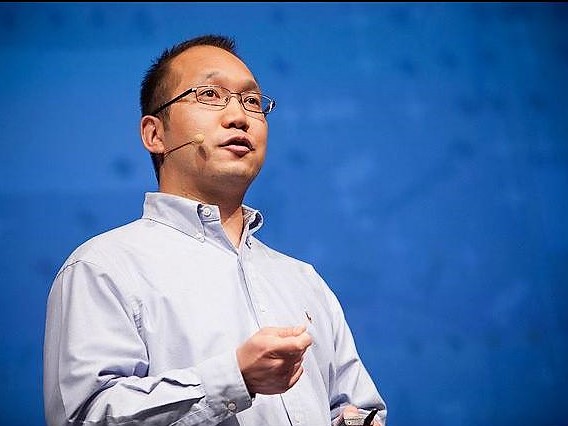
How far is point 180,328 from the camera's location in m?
1.08

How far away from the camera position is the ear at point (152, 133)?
1.35 meters

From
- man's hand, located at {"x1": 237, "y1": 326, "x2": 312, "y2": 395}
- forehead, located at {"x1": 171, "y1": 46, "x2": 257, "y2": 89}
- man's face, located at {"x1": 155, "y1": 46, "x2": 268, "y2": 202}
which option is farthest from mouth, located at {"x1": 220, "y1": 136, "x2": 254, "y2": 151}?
man's hand, located at {"x1": 237, "y1": 326, "x2": 312, "y2": 395}

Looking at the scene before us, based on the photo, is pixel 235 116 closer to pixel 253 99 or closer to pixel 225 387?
pixel 253 99

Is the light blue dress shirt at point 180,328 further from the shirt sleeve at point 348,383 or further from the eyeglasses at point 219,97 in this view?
the eyeglasses at point 219,97

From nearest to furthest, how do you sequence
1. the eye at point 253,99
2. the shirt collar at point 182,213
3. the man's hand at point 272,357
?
the man's hand at point 272,357
the shirt collar at point 182,213
the eye at point 253,99

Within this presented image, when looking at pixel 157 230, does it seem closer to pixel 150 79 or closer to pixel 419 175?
pixel 150 79

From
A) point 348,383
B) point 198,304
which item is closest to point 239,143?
point 198,304

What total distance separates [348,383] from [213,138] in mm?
446

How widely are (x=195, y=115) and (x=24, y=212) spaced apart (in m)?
0.54

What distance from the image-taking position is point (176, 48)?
1440mm

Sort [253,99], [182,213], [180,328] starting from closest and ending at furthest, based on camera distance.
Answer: [180,328] < [182,213] < [253,99]

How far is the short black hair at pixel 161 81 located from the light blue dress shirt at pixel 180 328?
16 centimetres

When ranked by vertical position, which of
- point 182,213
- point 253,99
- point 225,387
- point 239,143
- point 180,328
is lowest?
point 225,387

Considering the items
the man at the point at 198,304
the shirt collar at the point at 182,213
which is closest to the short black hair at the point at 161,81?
the man at the point at 198,304
